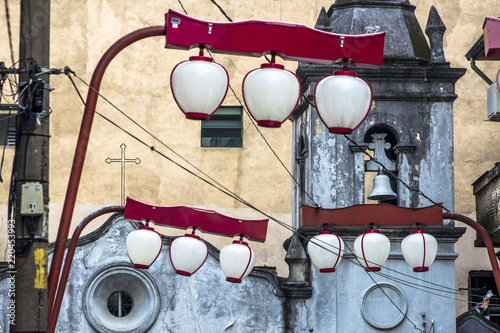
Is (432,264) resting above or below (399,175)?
below

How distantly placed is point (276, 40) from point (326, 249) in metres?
6.22

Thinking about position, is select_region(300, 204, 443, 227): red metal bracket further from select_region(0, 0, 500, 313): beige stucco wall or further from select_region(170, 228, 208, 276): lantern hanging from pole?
select_region(0, 0, 500, 313): beige stucco wall

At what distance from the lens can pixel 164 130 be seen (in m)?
27.8

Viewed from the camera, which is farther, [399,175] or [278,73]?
[399,175]

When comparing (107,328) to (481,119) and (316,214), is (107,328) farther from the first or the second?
→ (481,119)

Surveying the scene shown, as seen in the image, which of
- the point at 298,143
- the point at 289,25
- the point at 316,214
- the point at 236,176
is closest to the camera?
the point at 289,25

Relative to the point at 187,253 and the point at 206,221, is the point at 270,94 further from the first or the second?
the point at 206,221

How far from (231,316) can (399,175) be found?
11.9 ft

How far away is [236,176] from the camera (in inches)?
1093

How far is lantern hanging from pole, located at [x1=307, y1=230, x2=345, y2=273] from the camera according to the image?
1648cm

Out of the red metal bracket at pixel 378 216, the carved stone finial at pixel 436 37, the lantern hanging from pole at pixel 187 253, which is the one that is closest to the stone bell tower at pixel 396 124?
the carved stone finial at pixel 436 37

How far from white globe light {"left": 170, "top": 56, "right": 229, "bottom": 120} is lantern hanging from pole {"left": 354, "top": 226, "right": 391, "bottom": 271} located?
671 cm

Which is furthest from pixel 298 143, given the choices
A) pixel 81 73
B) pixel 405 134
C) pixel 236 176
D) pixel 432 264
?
pixel 81 73

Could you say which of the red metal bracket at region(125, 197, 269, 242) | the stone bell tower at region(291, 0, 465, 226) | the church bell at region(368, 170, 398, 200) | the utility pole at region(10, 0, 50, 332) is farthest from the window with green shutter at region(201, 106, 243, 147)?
the utility pole at region(10, 0, 50, 332)
